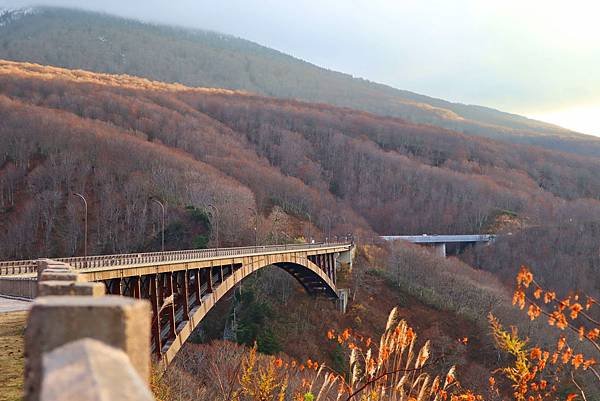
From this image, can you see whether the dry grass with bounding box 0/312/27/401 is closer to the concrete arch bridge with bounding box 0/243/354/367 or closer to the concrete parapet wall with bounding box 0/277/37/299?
the concrete arch bridge with bounding box 0/243/354/367

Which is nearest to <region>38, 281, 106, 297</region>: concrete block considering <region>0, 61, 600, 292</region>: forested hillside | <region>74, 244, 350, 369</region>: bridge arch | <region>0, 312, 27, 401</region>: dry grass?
<region>0, 312, 27, 401</region>: dry grass

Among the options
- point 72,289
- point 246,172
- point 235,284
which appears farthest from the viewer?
point 246,172

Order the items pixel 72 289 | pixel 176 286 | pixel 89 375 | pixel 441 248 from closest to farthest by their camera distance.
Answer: pixel 89 375 → pixel 72 289 → pixel 176 286 → pixel 441 248

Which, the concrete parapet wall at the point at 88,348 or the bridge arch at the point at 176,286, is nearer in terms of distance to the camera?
the concrete parapet wall at the point at 88,348

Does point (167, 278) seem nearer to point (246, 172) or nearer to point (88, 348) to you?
point (88, 348)

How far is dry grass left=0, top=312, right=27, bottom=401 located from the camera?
943cm

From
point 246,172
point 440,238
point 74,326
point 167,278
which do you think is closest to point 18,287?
point 167,278

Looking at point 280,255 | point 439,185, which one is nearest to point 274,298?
point 280,255

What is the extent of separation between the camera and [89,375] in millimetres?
1830

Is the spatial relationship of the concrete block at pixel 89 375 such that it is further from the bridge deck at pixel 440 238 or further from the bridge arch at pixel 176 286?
the bridge deck at pixel 440 238

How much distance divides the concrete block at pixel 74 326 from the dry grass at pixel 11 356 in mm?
7814

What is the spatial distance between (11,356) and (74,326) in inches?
417

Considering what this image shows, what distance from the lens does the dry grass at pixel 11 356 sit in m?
9.43

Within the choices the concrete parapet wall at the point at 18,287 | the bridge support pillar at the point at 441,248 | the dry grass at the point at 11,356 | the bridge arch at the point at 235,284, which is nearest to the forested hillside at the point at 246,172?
the bridge support pillar at the point at 441,248
